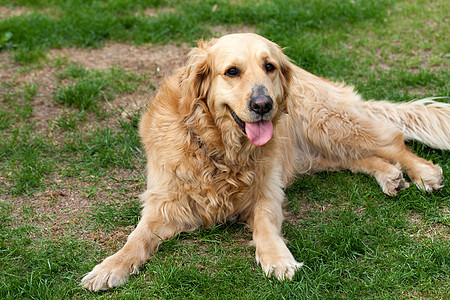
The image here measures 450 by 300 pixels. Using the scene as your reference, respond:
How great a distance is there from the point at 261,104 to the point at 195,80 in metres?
0.63

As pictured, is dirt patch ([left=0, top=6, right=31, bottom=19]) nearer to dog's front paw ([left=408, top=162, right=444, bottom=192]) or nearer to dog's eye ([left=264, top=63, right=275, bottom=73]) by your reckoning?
dog's eye ([left=264, top=63, right=275, bottom=73])

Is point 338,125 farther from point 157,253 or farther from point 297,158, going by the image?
point 157,253

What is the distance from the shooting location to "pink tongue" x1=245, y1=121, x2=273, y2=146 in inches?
131

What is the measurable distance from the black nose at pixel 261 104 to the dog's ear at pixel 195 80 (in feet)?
1.56

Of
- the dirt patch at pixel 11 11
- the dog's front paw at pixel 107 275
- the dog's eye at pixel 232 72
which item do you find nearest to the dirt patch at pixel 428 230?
the dog's eye at pixel 232 72

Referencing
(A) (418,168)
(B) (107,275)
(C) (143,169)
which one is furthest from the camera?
(C) (143,169)

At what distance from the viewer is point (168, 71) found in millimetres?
6109

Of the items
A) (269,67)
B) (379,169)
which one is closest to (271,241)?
(269,67)

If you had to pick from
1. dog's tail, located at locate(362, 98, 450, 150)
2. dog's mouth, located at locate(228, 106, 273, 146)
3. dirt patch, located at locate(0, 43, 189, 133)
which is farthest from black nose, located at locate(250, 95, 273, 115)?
dirt patch, located at locate(0, 43, 189, 133)

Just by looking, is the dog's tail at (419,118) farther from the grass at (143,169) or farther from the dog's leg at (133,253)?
the dog's leg at (133,253)

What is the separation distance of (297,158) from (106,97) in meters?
2.39

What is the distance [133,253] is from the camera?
3.34 m

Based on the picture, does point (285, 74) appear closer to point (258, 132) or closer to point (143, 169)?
point (258, 132)

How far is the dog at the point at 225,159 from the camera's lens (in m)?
3.29
